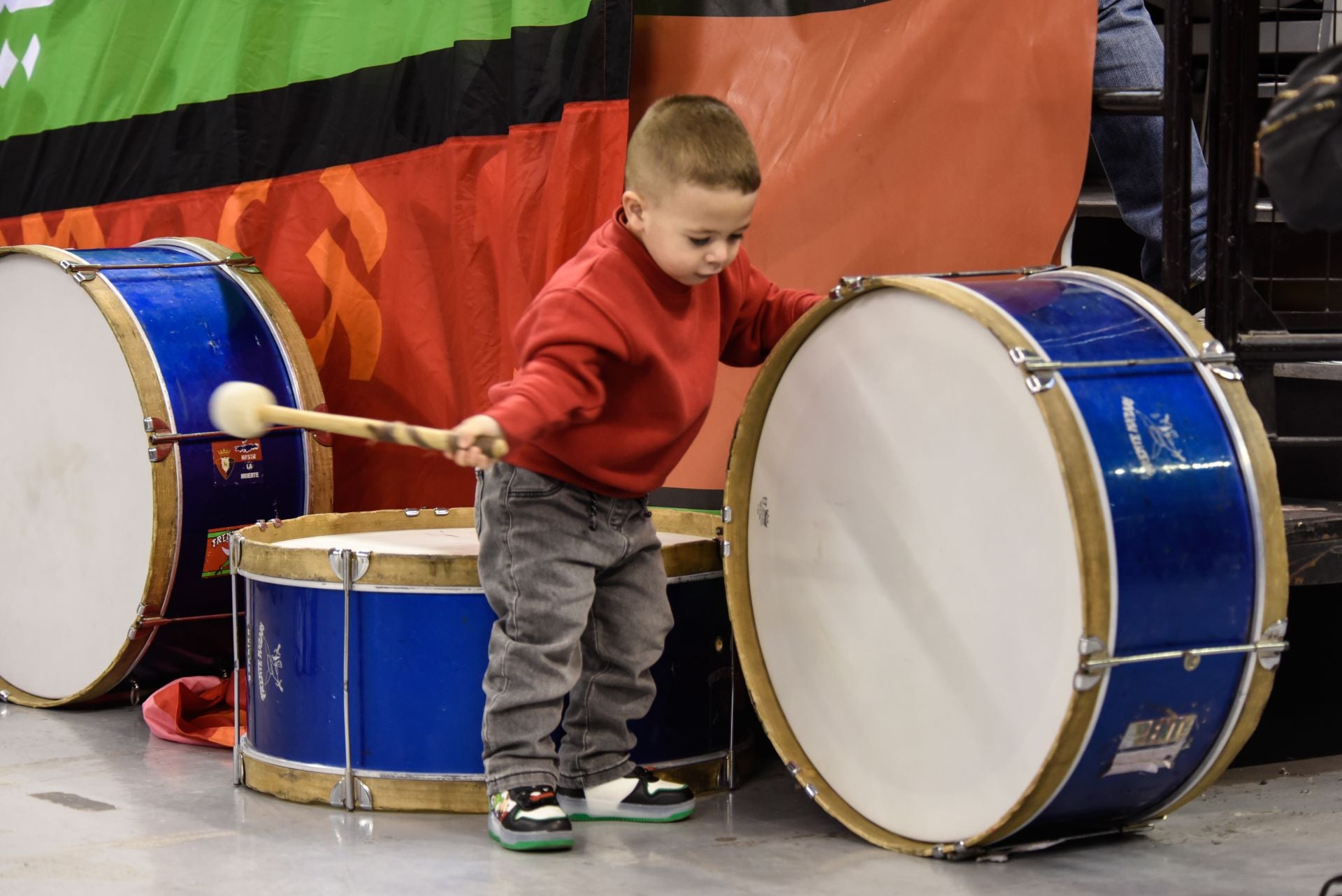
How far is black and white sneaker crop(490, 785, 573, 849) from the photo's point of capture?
273cm

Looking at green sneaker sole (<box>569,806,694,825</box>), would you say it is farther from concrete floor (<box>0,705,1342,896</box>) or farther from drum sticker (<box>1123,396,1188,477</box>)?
drum sticker (<box>1123,396,1188,477</box>)

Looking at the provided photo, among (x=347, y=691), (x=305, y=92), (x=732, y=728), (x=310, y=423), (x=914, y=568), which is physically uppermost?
(x=305, y=92)

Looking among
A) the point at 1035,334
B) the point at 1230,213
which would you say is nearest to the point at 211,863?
the point at 1035,334

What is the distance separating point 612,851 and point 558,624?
0.38 m

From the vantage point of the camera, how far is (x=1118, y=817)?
2.57 m

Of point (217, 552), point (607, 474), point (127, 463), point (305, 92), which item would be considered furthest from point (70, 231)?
point (607, 474)

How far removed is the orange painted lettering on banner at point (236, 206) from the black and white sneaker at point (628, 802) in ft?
7.62

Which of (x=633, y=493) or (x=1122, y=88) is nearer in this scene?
(x=633, y=493)

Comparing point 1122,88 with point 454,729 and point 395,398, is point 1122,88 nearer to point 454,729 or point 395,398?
point 454,729

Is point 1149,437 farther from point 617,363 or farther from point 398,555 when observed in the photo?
point 398,555

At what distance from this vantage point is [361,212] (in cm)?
432

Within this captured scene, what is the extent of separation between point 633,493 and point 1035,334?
78 centimetres

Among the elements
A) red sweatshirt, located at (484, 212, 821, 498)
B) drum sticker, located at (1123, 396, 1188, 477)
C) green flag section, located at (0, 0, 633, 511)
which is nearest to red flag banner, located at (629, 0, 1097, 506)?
green flag section, located at (0, 0, 633, 511)

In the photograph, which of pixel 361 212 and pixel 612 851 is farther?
pixel 361 212
